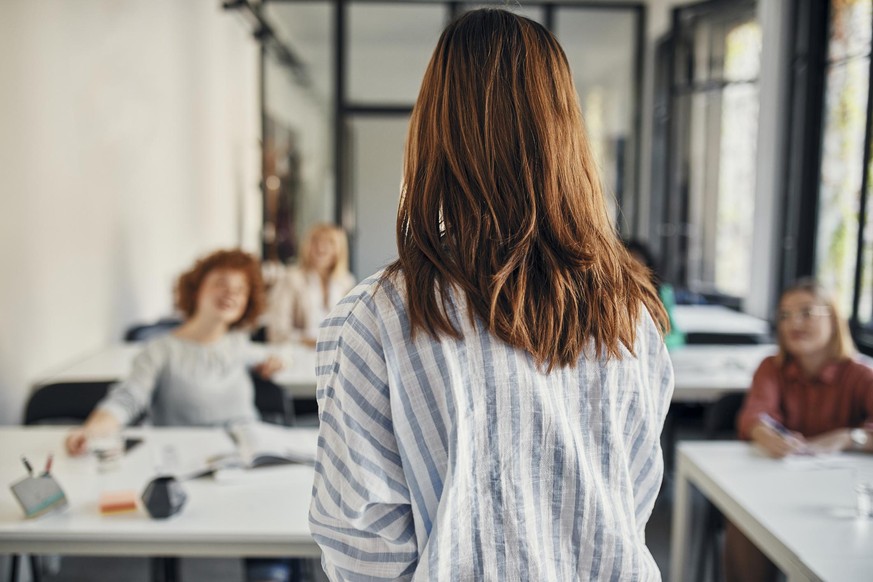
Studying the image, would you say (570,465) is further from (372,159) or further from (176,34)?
(372,159)

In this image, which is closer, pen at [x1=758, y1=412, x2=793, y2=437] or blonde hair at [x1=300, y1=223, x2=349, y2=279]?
pen at [x1=758, y1=412, x2=793, y2=437]

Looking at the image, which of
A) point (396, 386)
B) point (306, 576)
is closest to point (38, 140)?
point (306, 576)

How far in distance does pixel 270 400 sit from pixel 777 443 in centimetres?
180

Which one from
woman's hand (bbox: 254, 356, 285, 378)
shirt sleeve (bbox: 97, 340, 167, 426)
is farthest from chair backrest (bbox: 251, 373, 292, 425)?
shirt sleeve (bbox: 97, 340, 167, 426)

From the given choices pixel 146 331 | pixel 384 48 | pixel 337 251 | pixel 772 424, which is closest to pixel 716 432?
pixel 772 424

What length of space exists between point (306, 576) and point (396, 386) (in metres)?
2.41

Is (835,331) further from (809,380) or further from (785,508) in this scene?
(785,508)

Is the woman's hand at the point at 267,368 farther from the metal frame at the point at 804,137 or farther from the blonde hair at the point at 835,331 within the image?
the metal frame at the point at 804,137

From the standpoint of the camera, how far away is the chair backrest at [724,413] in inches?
123

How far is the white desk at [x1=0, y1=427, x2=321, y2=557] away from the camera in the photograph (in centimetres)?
185

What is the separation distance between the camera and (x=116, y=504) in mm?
1935

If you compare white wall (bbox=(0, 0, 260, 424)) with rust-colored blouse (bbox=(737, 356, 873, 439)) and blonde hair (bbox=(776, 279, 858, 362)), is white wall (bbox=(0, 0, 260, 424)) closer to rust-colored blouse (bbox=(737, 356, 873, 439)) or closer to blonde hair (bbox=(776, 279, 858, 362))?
rust-colored blouse (bbox=(737, 356, 873, 439))

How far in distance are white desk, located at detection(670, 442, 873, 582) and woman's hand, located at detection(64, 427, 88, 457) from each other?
1815 mm

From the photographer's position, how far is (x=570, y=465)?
106 centimetres
